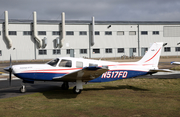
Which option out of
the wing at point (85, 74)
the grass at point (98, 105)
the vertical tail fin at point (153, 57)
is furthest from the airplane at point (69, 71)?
the grass at point (98, 105)

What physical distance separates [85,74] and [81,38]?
1569 inches

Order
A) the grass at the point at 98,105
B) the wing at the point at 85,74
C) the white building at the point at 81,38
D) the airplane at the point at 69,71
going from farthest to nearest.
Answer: the white building at the point at 81,38
the airplane at the point at 69,71
the wing at the point at 85,74
the grass at the point at 98,105

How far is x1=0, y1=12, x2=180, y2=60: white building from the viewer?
46.0 meters

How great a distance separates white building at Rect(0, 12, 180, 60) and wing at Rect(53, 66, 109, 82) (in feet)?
120

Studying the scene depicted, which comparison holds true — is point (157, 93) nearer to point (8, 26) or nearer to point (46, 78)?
point (46, 78)

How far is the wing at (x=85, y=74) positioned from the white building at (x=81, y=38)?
36.7 m

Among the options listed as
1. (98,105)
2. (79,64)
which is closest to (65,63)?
(79,64)

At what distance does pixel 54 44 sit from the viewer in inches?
1918

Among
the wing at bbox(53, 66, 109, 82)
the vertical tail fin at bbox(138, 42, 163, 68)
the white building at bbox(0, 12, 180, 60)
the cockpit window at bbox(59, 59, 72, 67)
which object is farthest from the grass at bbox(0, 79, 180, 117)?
the white building at bbox(0, 12, 180, 60)

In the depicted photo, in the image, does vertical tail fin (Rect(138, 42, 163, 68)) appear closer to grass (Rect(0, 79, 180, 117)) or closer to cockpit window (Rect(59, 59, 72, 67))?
grass (Rect(0, 79, 180, 117))

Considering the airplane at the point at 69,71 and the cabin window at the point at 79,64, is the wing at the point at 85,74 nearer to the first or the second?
the airplane at the point at 69,71

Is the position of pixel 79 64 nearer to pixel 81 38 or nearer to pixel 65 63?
pixel 65 63

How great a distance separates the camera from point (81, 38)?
5000 cm

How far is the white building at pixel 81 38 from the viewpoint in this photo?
46.0 metres
